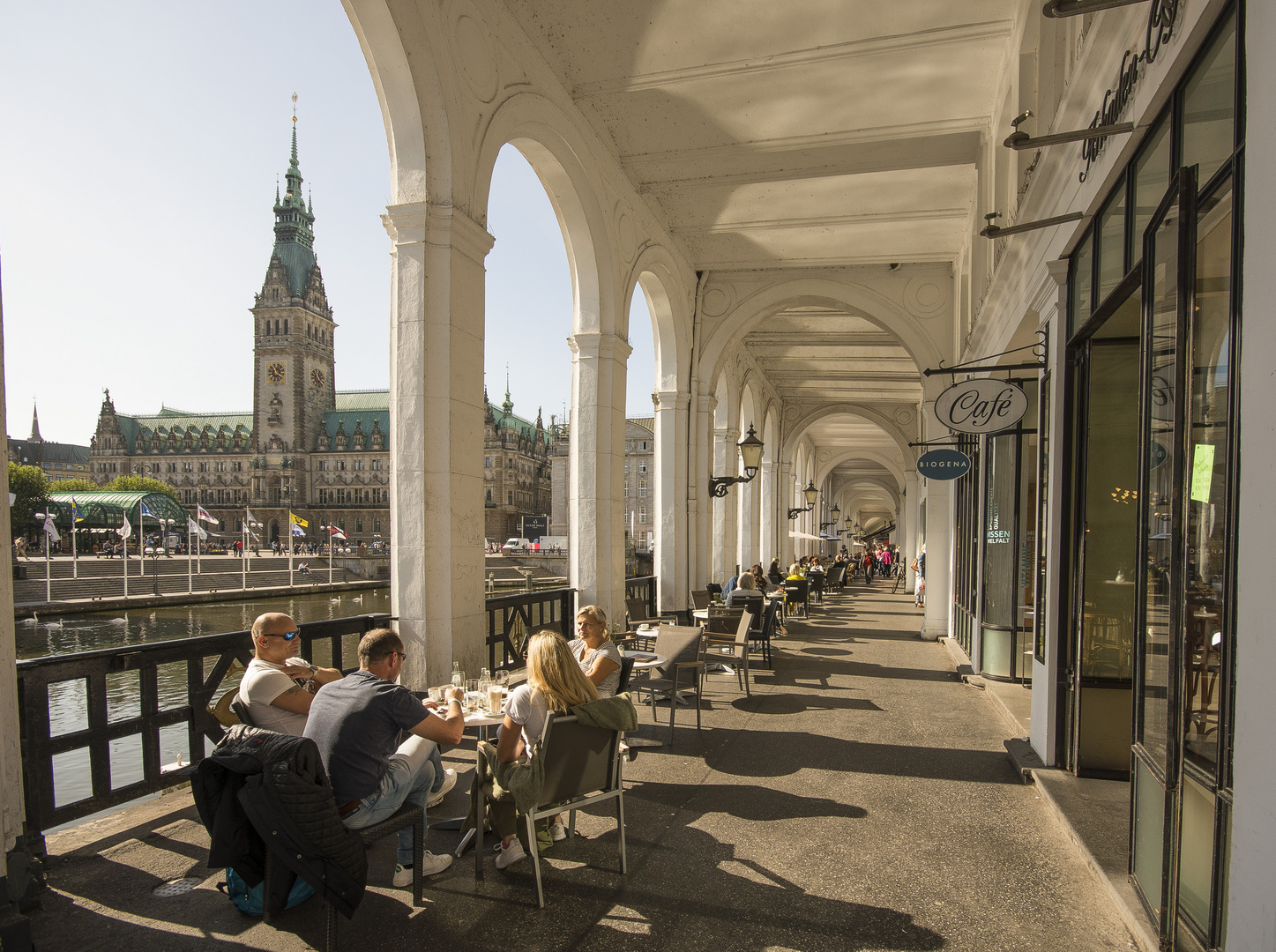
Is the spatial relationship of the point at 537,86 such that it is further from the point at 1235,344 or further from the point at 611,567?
the point at 1235,344

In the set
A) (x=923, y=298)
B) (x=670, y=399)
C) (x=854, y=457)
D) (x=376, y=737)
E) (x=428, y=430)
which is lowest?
(x=376, y=737)

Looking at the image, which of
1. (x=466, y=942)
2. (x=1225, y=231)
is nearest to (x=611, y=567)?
(x=466, y=942)

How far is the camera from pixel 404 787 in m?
3.27

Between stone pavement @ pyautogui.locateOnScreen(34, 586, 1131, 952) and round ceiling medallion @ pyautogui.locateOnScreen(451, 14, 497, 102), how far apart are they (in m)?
4.97

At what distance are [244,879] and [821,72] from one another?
7.52 m

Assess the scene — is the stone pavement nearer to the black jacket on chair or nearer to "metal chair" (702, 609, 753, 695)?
the black jacket on chair

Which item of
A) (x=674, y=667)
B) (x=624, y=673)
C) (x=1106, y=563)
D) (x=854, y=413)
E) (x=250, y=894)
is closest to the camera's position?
(x=250, y=894)

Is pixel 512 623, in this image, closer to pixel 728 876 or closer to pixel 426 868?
pixel 426 868

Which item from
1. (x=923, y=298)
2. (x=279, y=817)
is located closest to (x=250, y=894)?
(x=279, y=817)

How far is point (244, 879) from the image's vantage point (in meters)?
2.96

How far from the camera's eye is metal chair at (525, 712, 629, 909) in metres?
3.30

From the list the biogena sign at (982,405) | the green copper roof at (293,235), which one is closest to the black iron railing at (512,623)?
the biogena sign at (982,405)

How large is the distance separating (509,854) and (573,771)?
1.71 ft

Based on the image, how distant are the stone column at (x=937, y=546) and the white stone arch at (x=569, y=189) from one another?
5132 mm
